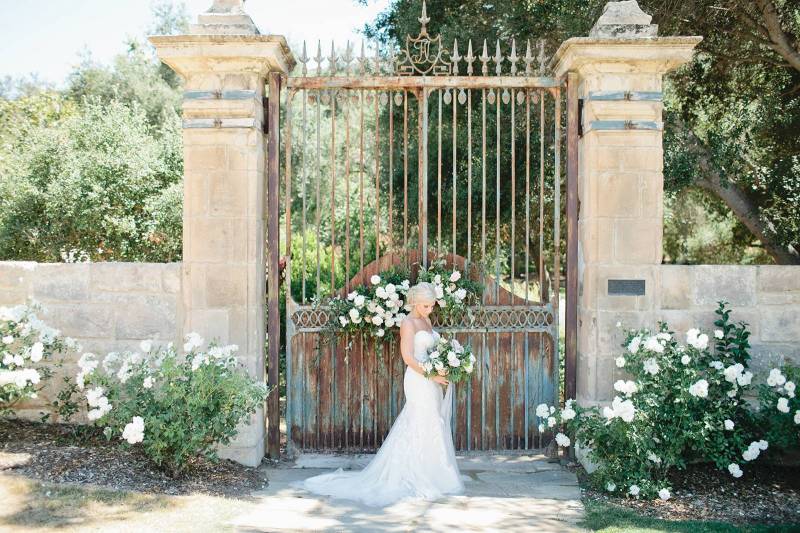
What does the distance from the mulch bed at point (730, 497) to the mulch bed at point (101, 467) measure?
2.61m

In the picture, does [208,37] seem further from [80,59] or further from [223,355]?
[80,59]

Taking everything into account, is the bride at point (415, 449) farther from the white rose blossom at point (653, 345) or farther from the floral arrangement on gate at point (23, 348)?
the floral arrangement on gate at point (23, 348)

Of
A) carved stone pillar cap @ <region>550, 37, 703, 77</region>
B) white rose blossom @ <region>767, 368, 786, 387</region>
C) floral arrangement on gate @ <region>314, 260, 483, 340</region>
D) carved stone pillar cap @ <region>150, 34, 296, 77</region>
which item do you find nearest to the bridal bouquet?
floral arrangement on gate @ <region>314, 260, 483, 340</region>

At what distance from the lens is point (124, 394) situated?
18.0ft

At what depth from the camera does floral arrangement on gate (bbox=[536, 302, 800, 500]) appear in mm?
4832

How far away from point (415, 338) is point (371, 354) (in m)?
0.69

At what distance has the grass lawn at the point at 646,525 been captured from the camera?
4270 mm

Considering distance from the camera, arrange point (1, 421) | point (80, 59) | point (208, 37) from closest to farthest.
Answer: point (208, 37)
point (1, 421)
point (80, 59)

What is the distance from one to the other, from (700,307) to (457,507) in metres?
2.48

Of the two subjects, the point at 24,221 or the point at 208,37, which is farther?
the point at 24,221

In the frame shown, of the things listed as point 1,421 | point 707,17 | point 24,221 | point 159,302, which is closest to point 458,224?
point 707,17

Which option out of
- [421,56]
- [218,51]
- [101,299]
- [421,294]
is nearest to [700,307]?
[421,294]

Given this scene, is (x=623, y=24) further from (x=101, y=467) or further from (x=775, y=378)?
(x=101, y=467)

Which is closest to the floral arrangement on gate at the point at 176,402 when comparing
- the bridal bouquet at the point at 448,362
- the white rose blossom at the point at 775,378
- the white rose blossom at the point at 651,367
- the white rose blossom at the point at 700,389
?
the bridal bouquet at the point at 448,362
